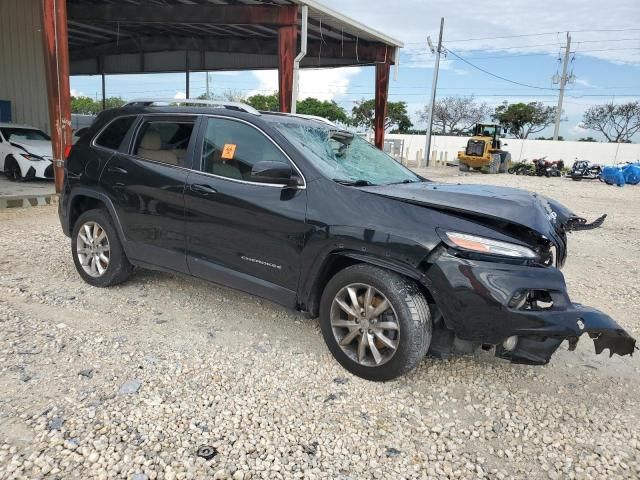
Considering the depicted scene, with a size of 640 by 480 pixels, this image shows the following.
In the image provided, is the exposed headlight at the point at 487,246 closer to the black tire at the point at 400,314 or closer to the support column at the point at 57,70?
the black tire at the point at 400,314

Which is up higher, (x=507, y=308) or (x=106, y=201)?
(x=106, y=201)

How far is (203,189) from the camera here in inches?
159

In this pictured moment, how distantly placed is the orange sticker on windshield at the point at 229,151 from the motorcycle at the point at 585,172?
25613 mm

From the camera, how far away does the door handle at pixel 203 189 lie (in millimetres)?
3990

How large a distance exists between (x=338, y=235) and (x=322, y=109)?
56.7 m

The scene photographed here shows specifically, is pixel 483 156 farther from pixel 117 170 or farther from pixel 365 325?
pixel 365 325

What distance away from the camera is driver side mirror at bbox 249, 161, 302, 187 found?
352 cm

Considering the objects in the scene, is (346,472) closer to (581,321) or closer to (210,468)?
(210,468)

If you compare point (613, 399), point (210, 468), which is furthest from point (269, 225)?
point (613, 399)

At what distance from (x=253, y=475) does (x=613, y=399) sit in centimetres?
245

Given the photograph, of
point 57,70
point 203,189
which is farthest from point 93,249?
point 57,70

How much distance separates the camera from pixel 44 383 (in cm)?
320

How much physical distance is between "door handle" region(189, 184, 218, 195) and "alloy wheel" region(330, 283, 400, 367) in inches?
52.9

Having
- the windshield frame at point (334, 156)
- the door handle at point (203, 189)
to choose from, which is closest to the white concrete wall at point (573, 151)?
the windshield frame at point (334, 156)
